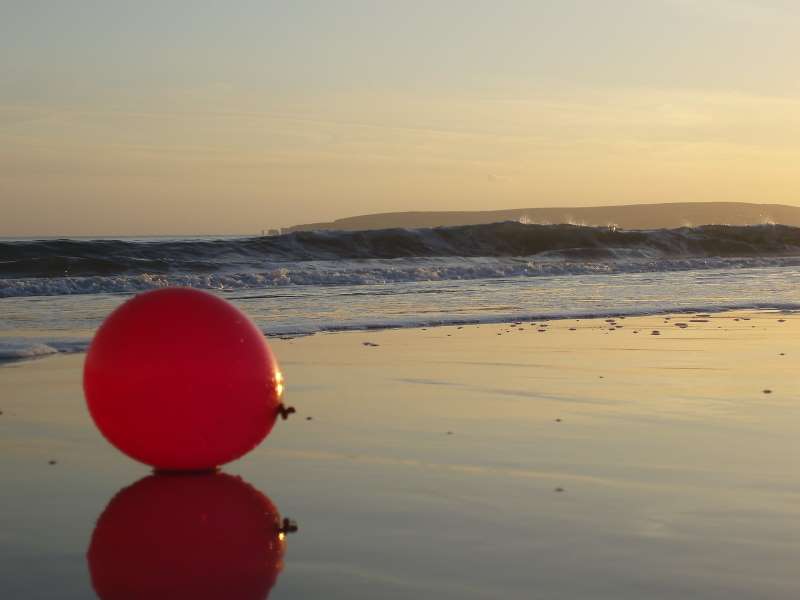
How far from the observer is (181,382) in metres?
4.19

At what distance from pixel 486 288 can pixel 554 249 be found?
44.6ft

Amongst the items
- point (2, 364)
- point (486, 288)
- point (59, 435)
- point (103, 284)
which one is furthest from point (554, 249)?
point (59, 435)

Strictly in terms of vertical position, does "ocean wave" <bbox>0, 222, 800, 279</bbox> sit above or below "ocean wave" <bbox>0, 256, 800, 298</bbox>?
above

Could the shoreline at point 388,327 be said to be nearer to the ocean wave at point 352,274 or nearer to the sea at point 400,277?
the sea at point 400,277

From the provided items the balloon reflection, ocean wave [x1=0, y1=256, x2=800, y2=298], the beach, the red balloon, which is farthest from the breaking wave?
the balloon reflection

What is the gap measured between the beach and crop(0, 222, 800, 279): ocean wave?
1293 cm

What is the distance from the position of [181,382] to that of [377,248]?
2397 cm

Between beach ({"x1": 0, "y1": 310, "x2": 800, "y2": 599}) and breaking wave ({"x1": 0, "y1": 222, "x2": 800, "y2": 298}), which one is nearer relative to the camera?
beach ({"x1": 0, "y1": 310, "x2": 800, "y2": 599})

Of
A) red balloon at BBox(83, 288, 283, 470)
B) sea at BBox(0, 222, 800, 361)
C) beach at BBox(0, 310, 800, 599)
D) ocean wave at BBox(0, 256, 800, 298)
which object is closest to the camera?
beach at BBox(0, 310, 800, 599)

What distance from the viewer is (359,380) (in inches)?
282

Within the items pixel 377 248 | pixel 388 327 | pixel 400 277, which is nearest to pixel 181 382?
pixel 388 327

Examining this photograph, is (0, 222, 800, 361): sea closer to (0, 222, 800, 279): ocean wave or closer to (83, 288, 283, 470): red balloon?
(0, 222, 800, 279): ocean wave

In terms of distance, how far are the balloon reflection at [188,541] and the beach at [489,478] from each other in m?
0.06

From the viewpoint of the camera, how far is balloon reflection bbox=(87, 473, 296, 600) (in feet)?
10.3
